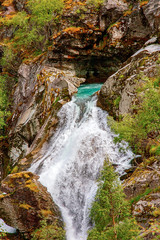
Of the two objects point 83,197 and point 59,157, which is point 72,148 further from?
point 83,197

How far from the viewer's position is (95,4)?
3303cm

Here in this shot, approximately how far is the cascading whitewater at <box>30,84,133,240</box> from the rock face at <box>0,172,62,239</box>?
5.04 feet

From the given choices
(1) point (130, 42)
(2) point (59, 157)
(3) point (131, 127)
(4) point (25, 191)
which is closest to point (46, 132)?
(2) point (59, 157)

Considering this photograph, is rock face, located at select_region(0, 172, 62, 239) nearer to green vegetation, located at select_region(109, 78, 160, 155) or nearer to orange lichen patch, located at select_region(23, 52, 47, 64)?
green vegetation, located at select_region(109, 78, 160, 155)

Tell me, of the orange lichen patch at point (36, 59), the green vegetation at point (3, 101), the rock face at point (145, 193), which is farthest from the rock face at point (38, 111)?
the rock face at point (145, 193)

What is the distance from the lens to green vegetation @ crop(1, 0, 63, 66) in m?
36.2

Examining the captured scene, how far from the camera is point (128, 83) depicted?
20.0 meters

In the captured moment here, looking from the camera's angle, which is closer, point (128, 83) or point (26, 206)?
point (26, 206)

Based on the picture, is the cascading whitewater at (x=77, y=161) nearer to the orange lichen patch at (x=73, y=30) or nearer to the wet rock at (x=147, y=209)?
the wet rock at (x=147, y=209)

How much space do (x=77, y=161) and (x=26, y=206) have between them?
572 centimetres

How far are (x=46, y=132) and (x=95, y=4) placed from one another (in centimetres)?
2201

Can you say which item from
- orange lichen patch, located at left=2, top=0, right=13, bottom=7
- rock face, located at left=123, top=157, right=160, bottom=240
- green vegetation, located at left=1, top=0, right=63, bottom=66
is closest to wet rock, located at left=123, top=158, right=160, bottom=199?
rock face, located at left=123, top=157, right=160, bottom=240

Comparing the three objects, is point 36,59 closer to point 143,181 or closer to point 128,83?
point 128,83

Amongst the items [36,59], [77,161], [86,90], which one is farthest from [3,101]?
[77,161]
